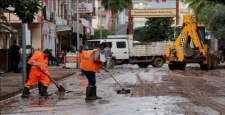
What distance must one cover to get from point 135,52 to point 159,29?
44.6 m

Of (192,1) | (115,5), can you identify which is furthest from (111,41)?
(115,5)

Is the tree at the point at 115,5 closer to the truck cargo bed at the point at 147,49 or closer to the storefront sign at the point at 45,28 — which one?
the storefront sign at the point at 45,28

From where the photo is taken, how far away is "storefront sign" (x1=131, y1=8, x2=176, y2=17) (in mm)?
60031

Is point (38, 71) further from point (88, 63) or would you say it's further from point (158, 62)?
point (158, 62)

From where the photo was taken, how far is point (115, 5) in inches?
2749

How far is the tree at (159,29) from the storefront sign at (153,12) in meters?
20.6

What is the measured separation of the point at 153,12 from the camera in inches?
2372

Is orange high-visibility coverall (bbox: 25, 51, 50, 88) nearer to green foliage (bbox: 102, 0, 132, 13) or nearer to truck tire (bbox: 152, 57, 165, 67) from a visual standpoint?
truck tire (bbox: 152, 57, 165, 67)

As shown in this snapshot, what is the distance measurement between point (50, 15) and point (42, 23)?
345cm

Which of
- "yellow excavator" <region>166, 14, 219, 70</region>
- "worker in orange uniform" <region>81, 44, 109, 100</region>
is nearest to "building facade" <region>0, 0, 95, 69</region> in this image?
"yellow excavator" <region>166, 14, 219, 70</region>

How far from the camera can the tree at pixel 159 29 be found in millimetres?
81625

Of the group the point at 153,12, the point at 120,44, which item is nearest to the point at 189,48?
the point at 120,44

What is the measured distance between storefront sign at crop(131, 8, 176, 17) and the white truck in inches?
863

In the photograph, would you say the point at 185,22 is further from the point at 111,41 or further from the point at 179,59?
the point at 111,41
